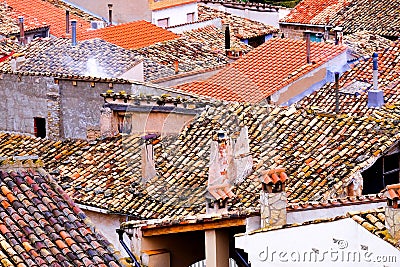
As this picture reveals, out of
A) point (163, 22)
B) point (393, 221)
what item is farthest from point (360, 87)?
point (163, 22)

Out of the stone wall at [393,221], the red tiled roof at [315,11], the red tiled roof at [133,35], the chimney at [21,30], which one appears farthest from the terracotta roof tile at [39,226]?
the red tiled roof at [315,11]

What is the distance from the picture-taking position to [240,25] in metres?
44.6

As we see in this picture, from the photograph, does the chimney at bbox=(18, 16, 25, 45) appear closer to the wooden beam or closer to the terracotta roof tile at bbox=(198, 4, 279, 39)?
the terracotta roof tile at bbox=(198, 4, 279, 39)

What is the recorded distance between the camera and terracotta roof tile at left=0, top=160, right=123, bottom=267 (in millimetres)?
13211

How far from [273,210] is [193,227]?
1169 mm

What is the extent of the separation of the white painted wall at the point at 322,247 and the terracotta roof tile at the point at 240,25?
29.3 meters

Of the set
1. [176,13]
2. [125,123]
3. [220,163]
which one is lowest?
[220,163]

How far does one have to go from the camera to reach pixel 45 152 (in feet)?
78.6

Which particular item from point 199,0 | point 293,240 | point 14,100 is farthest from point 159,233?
point 199,0

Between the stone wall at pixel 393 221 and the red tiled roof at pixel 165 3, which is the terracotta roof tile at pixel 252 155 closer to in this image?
the stone wall at pixel 393 221

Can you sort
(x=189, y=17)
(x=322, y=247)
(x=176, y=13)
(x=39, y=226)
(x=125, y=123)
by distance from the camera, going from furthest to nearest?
(x=189, y=17)
(x=176, y=13)
(x=125, y=123)
(x=39, y=226)
(x=322, y=247)

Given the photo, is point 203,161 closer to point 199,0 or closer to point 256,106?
point 256,106

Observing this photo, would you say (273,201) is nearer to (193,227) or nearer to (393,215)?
(193,227)

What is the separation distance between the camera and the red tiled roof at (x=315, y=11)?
44094mm
